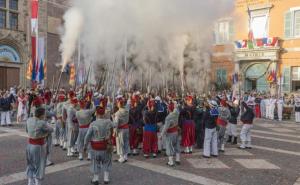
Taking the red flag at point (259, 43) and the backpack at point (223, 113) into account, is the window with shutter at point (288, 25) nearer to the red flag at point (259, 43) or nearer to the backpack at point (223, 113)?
the red flag at point (259, 43)

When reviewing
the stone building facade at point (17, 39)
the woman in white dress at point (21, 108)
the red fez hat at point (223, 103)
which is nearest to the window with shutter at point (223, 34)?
the stone building facade at point (17, 39)

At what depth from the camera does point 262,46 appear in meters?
27.4

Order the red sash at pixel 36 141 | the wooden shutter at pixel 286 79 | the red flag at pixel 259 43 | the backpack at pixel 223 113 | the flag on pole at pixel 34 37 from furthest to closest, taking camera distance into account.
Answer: the red flag at pixel 259 43 < the wooden shutter at pixel 286 79 < the flag on pole at pixel 34 37 < the backpack at pixel 223 113 < the red sash at pixel 36 141

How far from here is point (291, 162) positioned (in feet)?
33.3

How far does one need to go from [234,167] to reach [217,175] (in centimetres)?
108

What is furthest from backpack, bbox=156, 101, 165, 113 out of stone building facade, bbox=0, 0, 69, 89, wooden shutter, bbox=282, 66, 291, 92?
stone building facade, bbox=0, 0, 69, 89

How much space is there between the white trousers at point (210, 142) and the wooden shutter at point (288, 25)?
1956 cm

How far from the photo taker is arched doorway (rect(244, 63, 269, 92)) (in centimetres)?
2850

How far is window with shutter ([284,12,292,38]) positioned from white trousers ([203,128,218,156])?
770 inches

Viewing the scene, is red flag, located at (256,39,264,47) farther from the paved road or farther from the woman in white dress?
the woman in white dress

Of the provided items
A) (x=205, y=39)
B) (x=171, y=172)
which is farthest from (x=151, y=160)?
(x=205, y=39)

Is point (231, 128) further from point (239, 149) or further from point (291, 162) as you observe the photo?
point (291, 162)

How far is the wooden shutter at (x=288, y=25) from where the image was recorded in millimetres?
27242

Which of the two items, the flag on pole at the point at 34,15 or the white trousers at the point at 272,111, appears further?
the flag on pole at the point at 34,15
